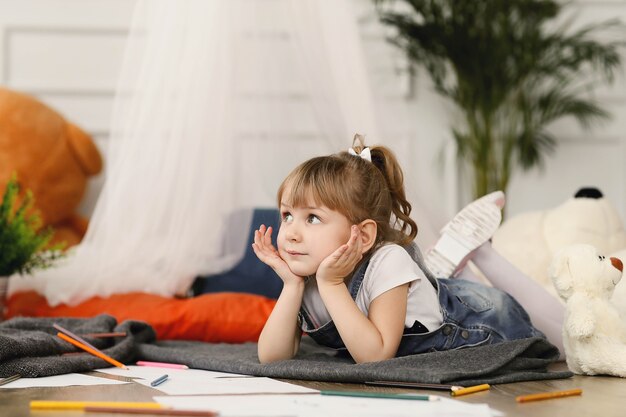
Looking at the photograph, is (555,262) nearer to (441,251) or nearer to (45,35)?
(441,251)

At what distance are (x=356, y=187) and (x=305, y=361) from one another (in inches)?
12.1

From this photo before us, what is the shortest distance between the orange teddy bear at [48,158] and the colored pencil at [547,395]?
2.00 metres

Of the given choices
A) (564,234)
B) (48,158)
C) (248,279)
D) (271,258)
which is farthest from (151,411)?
(48,158)

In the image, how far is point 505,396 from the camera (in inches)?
49.7

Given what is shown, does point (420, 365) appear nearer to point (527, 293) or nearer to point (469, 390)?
point (469, 390)

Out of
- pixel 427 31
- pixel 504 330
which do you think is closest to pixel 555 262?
pixel 504 330

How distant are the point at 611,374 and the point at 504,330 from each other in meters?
0.20

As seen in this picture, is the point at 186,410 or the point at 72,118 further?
the point at 72,118

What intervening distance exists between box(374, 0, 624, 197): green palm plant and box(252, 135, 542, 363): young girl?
175cm

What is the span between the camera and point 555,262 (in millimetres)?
1595

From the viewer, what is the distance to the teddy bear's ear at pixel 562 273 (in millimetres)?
1562

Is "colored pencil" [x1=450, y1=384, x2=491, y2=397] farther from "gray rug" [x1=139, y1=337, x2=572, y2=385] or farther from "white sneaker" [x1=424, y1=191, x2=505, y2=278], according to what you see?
"white sneaker" [x1=424, y1=191, x2=505, y2=278]

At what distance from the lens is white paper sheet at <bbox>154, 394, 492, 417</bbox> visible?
3.64 feet

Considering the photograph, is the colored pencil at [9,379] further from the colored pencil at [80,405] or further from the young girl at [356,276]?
the young girl at [356,276]
